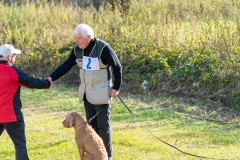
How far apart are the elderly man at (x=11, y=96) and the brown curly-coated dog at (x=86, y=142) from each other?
667 millimetres

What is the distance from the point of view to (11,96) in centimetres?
343

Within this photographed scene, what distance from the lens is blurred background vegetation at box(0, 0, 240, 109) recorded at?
7.64 m

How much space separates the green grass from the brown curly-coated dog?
43.0 inches

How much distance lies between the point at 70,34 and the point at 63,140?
304 inches

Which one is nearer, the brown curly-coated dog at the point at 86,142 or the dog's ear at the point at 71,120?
the brown curly-coated dog at the point at 86,142

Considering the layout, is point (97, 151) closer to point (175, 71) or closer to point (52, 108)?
point (52, 108)

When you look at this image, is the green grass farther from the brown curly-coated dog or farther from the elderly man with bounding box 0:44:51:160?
the brown curly-coated dog

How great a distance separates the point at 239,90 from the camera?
23.2ft

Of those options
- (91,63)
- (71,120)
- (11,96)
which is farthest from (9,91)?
(91,63)

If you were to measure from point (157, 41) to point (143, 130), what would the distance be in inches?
183

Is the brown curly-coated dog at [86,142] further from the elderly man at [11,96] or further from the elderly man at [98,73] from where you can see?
the elderly man at [11,96]

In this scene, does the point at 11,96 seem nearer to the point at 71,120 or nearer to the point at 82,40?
the point at 71,120

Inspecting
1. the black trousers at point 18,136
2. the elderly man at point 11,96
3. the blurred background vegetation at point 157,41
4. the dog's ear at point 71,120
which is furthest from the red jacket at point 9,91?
the blurred background vegetation at point 157,41

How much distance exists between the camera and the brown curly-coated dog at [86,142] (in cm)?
315
